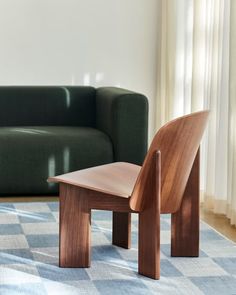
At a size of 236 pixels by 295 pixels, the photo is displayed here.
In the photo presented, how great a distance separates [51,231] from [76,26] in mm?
2253

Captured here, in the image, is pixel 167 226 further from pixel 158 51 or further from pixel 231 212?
pixel 158 51

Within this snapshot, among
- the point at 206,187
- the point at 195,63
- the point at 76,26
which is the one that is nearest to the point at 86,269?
the point at 206,187

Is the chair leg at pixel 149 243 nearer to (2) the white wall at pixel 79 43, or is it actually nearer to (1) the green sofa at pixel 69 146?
(1) the green sofa at pixel 69 146

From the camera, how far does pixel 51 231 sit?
12.2ft

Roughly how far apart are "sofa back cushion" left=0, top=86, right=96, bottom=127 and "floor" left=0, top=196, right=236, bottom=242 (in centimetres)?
73

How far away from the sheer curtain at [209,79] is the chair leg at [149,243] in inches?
45.9

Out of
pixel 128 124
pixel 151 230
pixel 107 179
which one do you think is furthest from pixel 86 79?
pixel 151 230

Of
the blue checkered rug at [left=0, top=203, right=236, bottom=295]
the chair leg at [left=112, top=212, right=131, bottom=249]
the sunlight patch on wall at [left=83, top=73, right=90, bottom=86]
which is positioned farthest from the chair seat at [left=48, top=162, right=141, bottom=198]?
the sunlight patch on wall at [left=83, top=73, right=90, bottom=86]

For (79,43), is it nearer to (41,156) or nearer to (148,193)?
(41,156)

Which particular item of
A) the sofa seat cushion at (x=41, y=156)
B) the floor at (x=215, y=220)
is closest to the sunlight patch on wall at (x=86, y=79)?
the sofa seat cushion at (x=41, y=156)

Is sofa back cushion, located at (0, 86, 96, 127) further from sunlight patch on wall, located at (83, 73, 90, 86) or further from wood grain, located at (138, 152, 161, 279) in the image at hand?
wood grain, located at (138, 152, 161, 279)

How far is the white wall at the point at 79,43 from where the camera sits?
17.7ft

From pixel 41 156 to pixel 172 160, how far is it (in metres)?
1.79

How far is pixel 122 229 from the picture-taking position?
341cm
